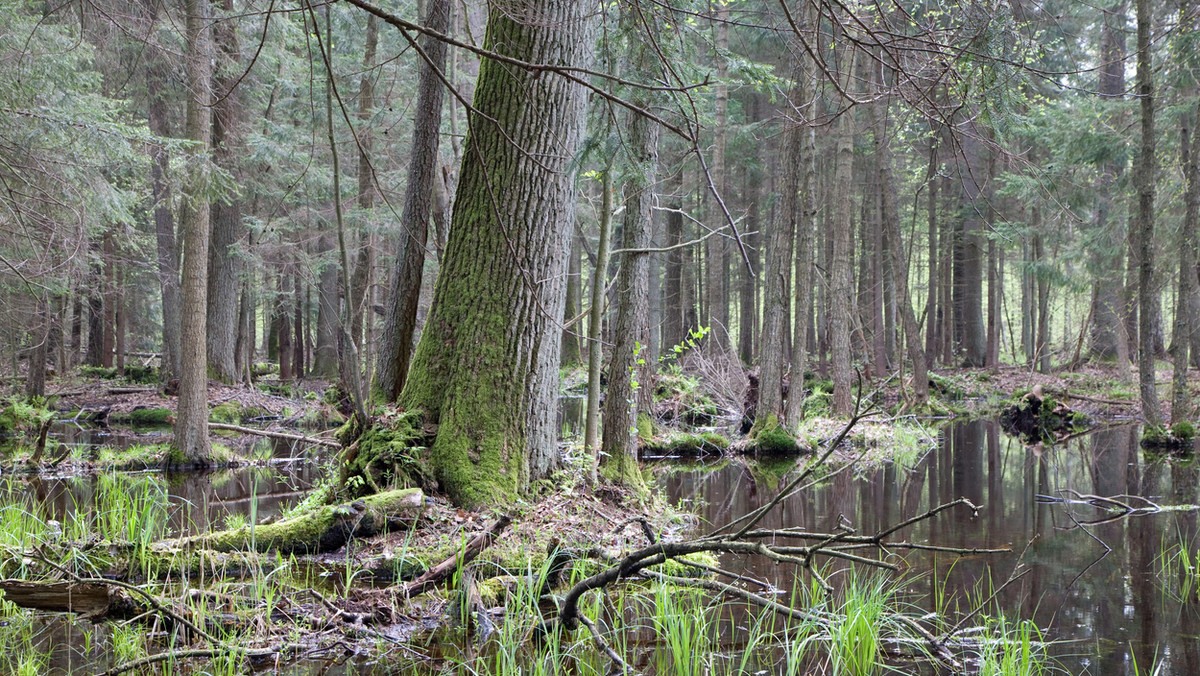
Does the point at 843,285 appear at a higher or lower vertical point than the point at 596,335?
higher

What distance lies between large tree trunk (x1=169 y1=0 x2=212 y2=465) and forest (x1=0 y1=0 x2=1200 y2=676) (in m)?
0.06

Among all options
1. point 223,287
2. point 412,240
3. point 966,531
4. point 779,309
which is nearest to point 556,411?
point 412,240

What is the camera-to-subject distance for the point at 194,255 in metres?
9.39

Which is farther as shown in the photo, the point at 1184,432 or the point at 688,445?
the point at 688,445

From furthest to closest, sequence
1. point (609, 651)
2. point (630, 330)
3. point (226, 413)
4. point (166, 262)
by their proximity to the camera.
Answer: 1. point (166, 262)
2. point (226, 413)
3. point (630, 330)
4. point (609, 651)

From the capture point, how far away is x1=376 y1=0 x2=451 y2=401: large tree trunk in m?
7.52

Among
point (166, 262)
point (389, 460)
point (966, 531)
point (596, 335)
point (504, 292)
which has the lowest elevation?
point (966, 531)

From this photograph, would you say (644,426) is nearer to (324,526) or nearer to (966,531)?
(966,531)

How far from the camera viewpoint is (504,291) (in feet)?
19.8

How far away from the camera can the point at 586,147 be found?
4.93 metres

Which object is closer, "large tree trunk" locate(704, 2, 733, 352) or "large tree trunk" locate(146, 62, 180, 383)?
"large tree trunk" locate(146, 62, 180, 383)

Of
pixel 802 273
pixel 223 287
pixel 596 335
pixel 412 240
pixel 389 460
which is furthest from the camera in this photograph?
pixel 223 287

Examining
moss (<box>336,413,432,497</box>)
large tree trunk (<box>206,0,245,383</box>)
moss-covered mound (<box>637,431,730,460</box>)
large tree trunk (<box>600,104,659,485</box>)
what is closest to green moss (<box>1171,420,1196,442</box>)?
moss-covered mound (<box>637,431,730,460</box>)

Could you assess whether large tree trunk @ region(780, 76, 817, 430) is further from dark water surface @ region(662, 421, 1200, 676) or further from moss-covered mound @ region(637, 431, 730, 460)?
dark water surface @ region(662, 421, 1200, 676)
